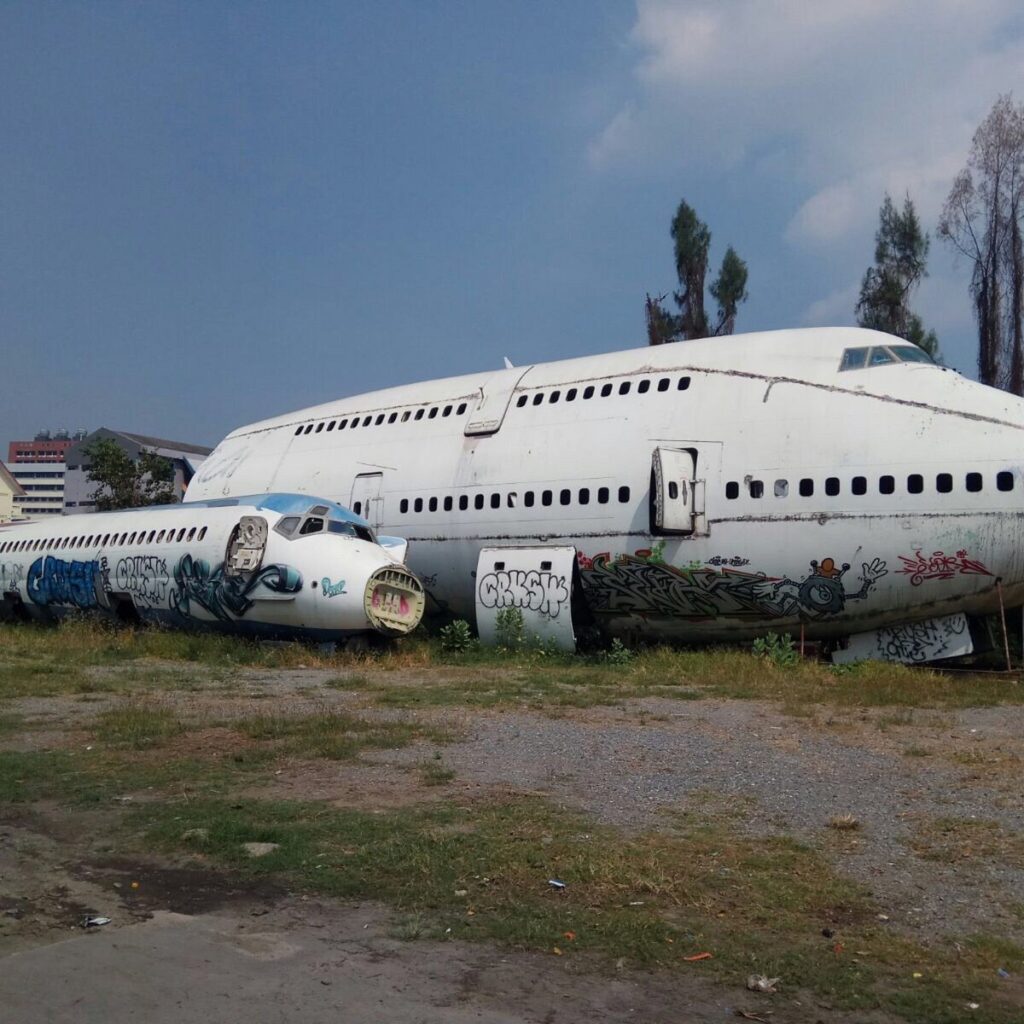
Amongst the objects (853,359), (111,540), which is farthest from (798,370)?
(111,540)

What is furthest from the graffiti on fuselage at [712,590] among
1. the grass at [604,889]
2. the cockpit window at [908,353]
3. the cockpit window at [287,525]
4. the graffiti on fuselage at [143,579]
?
the grass at [604,889]

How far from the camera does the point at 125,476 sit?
168ft

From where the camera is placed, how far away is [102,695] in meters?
15.1

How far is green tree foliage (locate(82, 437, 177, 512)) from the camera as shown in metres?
50.9

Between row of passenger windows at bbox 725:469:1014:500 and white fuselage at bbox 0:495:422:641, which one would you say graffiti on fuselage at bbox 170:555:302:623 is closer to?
white fuselage at bbox 0:495:422:641

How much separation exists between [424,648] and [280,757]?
1141cm

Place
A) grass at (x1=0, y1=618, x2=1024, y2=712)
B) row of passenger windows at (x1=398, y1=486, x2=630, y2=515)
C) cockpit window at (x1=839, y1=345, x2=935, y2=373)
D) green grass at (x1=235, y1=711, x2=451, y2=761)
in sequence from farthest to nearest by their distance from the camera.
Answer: row of passenger windows at (x1=398, y1=486, x2=630, y2=515), cockpit window at (x1=839, y1=345, x2=935, y2=373), grass at (x1=0, y1=618, x2=1024, y2=712), green grass at (x1=235, y1=711, x2=451, y2=761)

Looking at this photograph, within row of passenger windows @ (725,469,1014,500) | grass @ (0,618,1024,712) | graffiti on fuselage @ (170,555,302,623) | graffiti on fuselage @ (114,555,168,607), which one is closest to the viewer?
grass @ (0,618,1024,712)

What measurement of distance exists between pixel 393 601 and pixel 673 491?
6.01m

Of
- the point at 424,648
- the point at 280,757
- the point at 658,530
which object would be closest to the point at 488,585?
the point at 424,648

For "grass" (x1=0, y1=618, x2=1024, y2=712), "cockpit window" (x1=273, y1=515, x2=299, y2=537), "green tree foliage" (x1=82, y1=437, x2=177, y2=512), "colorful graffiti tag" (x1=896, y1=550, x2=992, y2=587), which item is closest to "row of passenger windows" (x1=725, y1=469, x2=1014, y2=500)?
"colorful graffiti tag" (x1=896, y1=550, x2=992, y2=587)

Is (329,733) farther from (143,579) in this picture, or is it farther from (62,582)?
(62,582)

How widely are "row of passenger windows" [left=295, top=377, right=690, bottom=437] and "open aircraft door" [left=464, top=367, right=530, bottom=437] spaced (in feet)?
1.47

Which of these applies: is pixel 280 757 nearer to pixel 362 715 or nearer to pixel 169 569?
pixel 362 715
